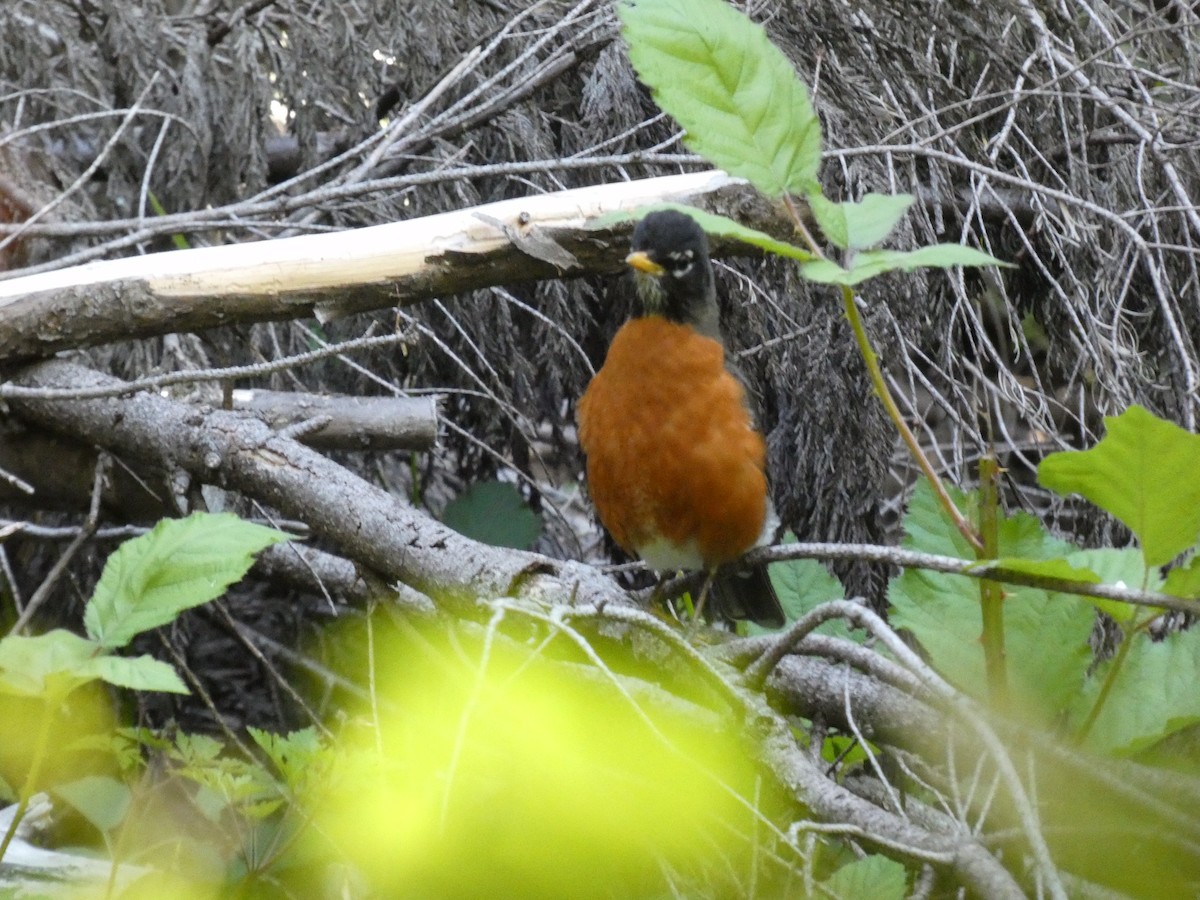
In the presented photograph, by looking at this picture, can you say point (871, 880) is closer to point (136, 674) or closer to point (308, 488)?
point (136, 674)

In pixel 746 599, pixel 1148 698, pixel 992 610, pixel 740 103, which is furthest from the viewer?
pixel 746 599

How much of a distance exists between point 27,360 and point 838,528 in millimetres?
1903

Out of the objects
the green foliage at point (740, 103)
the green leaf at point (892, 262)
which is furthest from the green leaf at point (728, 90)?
the green leaf at point (892, 262)

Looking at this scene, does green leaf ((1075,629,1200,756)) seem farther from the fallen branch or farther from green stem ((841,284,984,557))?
the fallen branch

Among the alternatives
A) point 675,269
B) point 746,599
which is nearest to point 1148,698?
point 675,269

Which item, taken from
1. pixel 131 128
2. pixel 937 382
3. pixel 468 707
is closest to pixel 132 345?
pixel 131 128

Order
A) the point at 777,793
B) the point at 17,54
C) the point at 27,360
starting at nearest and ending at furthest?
1. the point at 777,793
2. the point at 27,360
3. the point at 17,54

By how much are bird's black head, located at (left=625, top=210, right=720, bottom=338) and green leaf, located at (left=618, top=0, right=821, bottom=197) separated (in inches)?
53.4

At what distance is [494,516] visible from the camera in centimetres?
322

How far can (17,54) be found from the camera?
3127 mm

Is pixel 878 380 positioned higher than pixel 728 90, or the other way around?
pixel 728 90

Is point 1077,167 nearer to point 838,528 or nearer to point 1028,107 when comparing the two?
point 1028,107

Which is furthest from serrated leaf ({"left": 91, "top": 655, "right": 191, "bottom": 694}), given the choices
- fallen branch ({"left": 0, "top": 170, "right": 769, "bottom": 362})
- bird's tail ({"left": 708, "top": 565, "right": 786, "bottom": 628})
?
bird's tail ({"left": 708, "top": 565, "right": 786, "bottom": 628})

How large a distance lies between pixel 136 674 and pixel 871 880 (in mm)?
786
